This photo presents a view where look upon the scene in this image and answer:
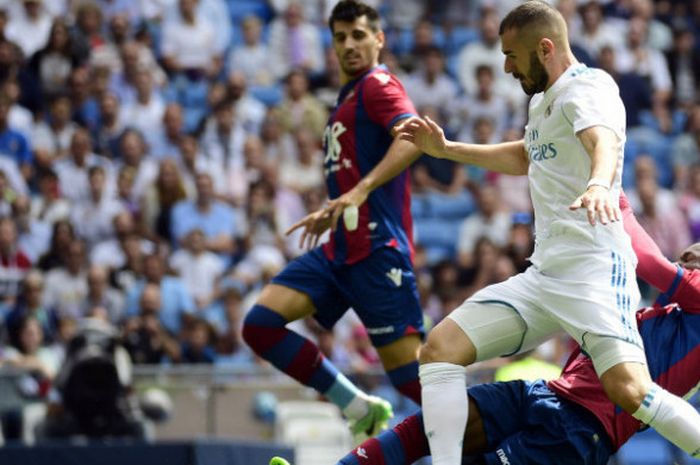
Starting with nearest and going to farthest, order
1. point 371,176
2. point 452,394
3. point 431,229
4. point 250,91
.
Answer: point 452,394 → point 371,176 → point 431,229 → point 250,91

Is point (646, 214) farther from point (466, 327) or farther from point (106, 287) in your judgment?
point (466, 327)

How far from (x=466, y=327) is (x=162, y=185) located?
26.2ft

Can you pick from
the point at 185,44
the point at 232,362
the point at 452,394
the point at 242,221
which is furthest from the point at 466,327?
the point at 185,44

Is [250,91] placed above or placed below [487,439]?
above

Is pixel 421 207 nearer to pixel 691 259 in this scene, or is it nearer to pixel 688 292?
pixel 691 259

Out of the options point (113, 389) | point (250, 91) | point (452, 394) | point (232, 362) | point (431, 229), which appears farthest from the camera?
point (250, 91)

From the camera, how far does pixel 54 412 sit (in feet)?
35.7

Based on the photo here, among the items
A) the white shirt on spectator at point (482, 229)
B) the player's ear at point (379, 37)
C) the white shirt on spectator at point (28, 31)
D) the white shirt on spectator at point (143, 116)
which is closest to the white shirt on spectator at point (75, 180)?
the white shirt on spectator at point (143, 116)

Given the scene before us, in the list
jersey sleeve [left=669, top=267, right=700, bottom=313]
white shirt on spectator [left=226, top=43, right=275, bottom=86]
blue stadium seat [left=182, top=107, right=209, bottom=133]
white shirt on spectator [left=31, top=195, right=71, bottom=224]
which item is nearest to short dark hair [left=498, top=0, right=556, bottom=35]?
jersey sleeve [left=669, top=267, right=700, bottom=313]

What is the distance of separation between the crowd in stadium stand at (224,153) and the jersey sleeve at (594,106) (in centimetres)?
609

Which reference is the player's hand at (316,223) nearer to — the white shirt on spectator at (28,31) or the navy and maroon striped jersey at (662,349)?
the navy and maroon striped jersey at (662,349)

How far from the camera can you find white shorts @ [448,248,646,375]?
5.88m

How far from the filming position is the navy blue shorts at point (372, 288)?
765 centimetres

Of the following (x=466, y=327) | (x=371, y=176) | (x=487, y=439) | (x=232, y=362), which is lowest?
(x=232, y=362)
